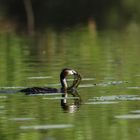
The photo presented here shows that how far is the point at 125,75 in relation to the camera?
2516cm

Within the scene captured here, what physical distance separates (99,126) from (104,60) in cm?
1512

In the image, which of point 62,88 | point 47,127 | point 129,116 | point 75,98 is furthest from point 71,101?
point 47,127

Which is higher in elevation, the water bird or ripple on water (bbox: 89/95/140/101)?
the water bird

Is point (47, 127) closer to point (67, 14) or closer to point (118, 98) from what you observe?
point (118, 98)

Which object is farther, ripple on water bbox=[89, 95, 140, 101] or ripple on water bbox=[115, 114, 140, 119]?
ripple on water bbox=[89, 95, 140, 101]

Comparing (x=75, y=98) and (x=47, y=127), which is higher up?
(x=75, y=98)

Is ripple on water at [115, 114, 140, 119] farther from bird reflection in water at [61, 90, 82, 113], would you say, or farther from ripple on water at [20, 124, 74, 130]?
bird reflection in water at [61, 90, 82, 113]

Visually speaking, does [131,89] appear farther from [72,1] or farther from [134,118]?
[72,1]

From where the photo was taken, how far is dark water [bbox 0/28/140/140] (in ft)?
52.1

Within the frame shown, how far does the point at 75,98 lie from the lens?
20.6 meters

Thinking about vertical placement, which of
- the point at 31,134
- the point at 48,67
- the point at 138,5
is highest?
the point at 138,5

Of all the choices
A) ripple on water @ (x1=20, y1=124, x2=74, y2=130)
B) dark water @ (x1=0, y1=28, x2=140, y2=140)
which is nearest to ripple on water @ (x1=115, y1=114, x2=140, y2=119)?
dark water @ (x1=0, y1=28, x2=140, y2=140)

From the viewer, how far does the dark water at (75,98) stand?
1587 cm

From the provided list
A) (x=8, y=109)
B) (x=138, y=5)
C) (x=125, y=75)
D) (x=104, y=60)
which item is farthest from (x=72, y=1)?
(x=8, y=109)
